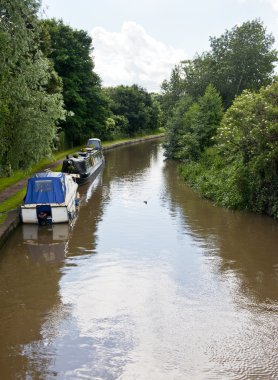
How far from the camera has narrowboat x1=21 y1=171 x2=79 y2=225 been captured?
16031 millimetres

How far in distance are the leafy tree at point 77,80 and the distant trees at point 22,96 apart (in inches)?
880

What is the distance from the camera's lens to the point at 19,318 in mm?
9234

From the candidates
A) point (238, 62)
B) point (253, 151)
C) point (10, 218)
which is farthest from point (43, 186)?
point (238, 62)

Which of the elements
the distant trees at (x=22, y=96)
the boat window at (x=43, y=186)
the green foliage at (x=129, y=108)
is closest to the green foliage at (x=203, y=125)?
the distant trees at (x=22, y=96)

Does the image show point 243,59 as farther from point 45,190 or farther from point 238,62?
point 45,190

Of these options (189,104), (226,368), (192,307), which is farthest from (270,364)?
(189,104)

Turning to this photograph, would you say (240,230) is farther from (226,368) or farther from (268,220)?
(226,368)

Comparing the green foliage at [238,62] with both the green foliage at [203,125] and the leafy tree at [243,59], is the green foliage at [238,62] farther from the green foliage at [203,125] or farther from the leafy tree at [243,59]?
the green foliage at [203,125]

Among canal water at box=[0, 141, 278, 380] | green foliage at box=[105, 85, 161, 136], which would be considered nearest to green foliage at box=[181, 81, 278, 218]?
canal water at box=[0, 141, 278, 380]

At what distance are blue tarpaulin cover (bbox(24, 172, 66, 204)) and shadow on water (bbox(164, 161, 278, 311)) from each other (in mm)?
4955

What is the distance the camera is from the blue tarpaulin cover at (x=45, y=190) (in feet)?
53.0

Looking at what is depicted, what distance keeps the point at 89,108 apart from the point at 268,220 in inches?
1270

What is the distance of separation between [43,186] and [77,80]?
28.6 m

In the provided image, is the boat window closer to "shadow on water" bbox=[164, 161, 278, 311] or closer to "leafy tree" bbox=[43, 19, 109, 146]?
"shadow on water" bbox=[164, 161, 278, 311]
